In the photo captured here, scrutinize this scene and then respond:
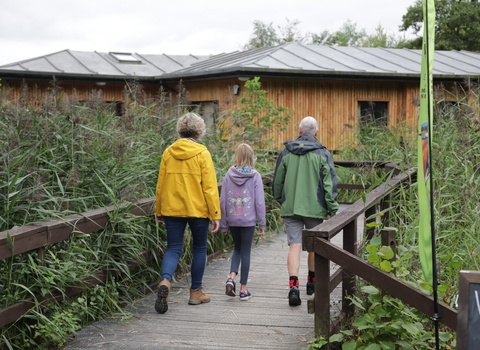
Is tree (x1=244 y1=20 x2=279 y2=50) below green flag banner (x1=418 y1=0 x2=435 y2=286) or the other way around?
the other way around

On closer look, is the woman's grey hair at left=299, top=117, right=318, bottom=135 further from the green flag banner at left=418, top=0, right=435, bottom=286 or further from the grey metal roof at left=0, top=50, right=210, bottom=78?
the grey metal roof at left=0, top=50, right=210, bottom=78

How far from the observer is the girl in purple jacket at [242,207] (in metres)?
6.30

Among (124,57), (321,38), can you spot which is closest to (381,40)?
(321,38)

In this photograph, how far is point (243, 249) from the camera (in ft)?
20.9

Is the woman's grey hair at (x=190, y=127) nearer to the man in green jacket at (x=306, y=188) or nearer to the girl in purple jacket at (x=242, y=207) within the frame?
the girl in purple jacket at (x=242, y=207)

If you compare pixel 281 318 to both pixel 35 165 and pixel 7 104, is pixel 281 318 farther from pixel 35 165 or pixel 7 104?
pixel 7 104

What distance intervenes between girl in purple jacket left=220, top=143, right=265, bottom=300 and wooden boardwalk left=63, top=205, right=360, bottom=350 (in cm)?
28

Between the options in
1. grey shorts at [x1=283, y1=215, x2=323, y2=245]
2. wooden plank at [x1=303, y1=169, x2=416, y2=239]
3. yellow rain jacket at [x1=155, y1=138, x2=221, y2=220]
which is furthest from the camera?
grey shorts at [x1=283, y1=215, x2=323, y2=245]

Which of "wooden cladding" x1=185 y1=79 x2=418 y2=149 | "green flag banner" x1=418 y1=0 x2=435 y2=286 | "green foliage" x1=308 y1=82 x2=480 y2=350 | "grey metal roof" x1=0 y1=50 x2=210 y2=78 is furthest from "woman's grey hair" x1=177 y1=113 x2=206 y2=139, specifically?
"grey metal roof" x1=0 y1=50 x2=210 y2=78

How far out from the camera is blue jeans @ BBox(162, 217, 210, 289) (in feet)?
19.4

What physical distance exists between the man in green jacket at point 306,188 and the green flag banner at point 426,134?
2.68m

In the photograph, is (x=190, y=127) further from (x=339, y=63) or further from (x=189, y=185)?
(x=339, y=63)

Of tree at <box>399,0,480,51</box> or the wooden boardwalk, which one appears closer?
the wooden boardwalk

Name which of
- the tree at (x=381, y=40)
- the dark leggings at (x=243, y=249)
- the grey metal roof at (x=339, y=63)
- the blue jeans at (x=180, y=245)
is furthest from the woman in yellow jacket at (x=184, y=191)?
the tree at (x=381, y=40)
